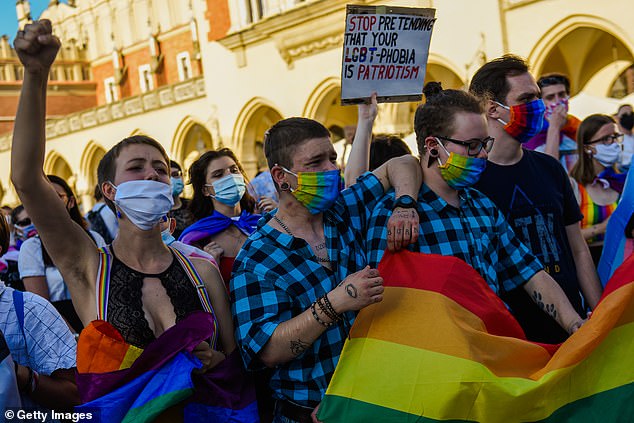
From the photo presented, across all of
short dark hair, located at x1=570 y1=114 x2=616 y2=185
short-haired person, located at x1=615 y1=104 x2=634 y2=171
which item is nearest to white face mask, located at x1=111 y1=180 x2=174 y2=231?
short dark hair, located at x1=570 y1=114 x2=616 y2=185

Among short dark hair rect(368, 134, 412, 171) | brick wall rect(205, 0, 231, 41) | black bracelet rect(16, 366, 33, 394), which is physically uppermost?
brick wall rect(205, 0, 231, 41)

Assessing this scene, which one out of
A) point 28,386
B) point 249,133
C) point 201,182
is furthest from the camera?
point 249,133

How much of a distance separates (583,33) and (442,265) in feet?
52.5

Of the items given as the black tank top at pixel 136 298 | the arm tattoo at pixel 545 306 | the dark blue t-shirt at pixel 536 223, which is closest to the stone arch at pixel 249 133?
the dark blue t-shirt at pixel 536 223

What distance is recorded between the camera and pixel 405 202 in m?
2.93

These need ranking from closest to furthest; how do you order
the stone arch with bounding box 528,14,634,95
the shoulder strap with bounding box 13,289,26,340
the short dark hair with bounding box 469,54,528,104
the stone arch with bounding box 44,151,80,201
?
the shoulder strap with bounding box 13,289,26,340
the short dark hair with bounding box 469,54,528,104
the stone arch with bounding box 528,14,634,95
the stone arch with bounding box 44,151,80,201

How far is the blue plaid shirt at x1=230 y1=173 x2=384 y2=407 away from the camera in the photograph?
266 cm

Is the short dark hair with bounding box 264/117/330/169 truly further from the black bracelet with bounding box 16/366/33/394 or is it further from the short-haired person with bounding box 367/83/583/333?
the black bracelet with bounding box 16/366/33/394

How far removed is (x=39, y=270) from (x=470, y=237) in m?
2.97

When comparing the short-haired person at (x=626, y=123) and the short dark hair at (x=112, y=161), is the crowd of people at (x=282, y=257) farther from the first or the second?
the short-haired person at (x=626, y=123)

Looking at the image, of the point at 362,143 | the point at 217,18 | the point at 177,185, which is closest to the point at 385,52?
the point at 362,143

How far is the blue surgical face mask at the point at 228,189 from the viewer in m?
4.82

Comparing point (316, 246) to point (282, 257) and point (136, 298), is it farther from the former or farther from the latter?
point (136, 298)

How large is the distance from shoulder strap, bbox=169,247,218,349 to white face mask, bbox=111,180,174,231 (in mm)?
177
